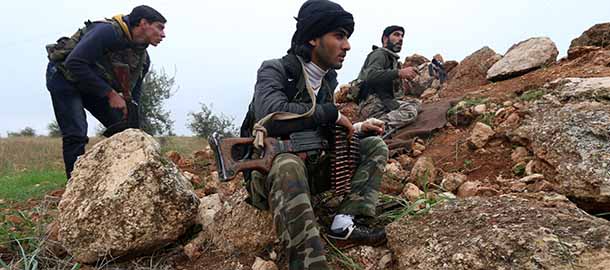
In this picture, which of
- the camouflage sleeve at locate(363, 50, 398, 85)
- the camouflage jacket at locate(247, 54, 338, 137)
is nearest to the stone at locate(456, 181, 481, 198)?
the camouflage jacket at locate(247, 54, 338, 137)

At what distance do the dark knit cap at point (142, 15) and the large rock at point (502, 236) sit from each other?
2615 millimetres

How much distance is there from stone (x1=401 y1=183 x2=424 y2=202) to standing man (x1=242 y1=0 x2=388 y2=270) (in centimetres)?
50

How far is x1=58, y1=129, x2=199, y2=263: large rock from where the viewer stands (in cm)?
263

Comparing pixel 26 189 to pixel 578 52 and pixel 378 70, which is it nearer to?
pixel 378 70

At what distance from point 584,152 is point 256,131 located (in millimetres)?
1923

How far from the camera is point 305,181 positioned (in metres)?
2.23

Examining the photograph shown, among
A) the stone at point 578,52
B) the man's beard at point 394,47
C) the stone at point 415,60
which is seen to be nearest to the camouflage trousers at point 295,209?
the man's beard at point 394,47

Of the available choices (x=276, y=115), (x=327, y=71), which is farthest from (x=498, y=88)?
(x=276, y=115)

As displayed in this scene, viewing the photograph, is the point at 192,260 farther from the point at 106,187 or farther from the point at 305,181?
the point at 305,181

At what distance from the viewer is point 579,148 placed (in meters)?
2.80

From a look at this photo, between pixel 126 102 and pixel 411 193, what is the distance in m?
2.54

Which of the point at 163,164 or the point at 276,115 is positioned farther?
the point at 163,164

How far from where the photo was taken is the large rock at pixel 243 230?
106 inches

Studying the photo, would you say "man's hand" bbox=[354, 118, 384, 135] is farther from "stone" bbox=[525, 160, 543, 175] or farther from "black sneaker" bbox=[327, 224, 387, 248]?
"stone" bbox=[525, 160, 543, 175]
